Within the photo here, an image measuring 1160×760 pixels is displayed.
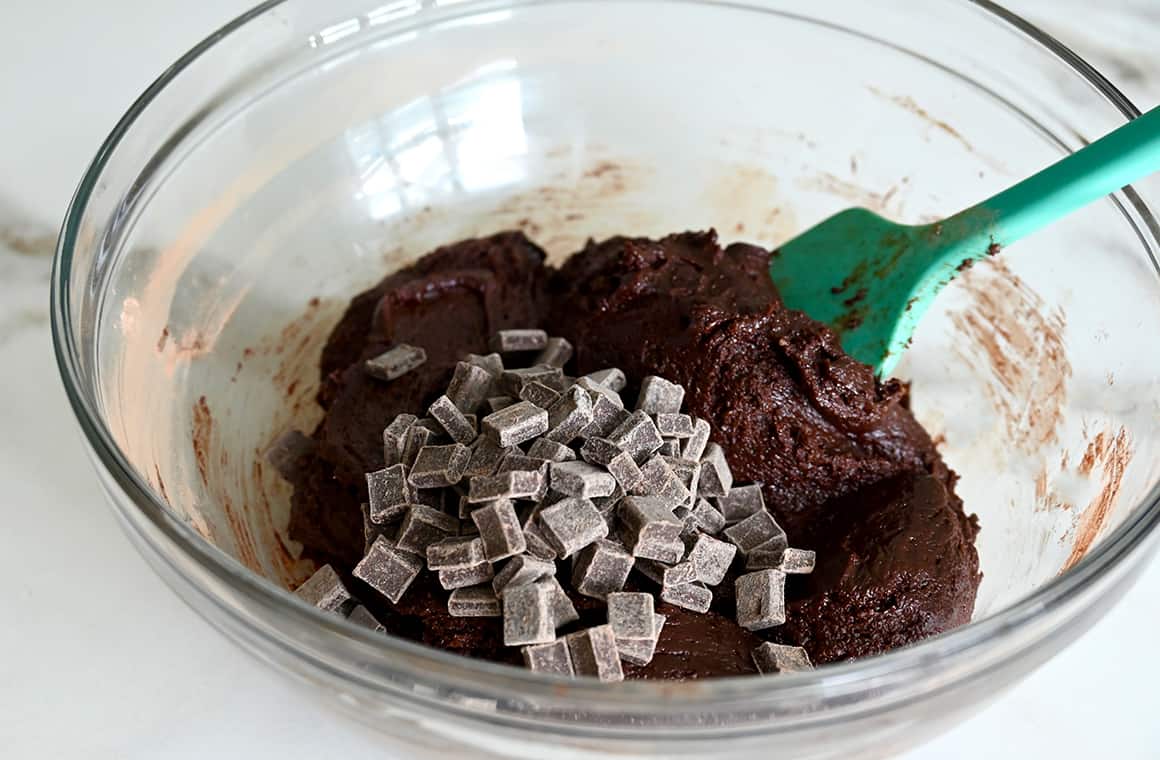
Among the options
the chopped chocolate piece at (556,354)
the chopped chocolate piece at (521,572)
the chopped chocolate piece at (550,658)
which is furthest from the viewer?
the chopped chocolate piece at (556,354)

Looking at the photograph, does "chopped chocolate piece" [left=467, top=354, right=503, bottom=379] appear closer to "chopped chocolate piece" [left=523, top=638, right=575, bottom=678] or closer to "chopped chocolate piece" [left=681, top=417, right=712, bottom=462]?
"chopped chocolate piece" [left=681, top=417, right=712, bottom=462]

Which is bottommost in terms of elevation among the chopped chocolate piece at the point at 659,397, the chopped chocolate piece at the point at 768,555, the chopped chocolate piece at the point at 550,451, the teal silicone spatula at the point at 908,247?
the chopped chocolate piece at the point at 768,555

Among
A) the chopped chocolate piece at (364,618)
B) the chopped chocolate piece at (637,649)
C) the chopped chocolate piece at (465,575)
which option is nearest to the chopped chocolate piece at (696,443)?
the chopped chocolate piece at (637,649)

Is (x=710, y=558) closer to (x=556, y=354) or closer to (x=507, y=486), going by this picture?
(x=507, y=486)

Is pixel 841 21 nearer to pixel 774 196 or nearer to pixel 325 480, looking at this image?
pixel 774 196

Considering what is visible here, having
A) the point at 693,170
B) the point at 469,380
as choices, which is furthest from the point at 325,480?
the point at 693,170

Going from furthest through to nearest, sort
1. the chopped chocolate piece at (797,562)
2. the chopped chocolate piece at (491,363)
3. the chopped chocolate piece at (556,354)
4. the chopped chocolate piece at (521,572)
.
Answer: the chopped chocolate piece at (556,354)
the chopped chocolate piece at (491,363)
the chopped chocolate piece at (797,562)
the chopped chocolate piece at (521,572)

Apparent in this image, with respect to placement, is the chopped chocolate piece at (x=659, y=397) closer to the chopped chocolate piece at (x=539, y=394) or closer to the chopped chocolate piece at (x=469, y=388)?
the chopped chocolate piece at (x=539, y=394)

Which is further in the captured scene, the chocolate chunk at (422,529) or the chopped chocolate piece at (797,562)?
the chopped chocolate piece at (797,562)
